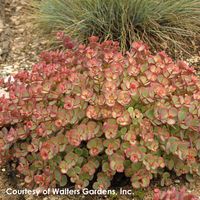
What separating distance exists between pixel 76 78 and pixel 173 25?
5.80 feet

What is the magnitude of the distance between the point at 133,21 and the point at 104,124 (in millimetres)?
1798

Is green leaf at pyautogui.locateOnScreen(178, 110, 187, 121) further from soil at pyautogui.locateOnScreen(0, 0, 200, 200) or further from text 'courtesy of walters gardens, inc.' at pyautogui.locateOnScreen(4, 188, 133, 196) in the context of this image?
soil at pyautogui.locateOnScreen(0, 0, 200, 200)

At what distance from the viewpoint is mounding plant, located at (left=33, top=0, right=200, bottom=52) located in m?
3.97

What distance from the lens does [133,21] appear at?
13.2 ft

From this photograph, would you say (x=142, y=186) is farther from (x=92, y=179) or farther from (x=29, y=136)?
(x=29, y=136)

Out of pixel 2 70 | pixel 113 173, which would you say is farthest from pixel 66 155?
pixel 2 70

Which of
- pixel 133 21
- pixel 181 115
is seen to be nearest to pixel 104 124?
pixel 181 115

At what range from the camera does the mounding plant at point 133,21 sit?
156 inches

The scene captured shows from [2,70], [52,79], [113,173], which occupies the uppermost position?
[52,79]

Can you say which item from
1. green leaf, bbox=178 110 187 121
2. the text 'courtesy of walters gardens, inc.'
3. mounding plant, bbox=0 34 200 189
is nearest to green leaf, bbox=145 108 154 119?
mounding plant, bbox=0 34 200 189

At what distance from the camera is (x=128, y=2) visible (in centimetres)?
397

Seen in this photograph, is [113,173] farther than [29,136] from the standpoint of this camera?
No

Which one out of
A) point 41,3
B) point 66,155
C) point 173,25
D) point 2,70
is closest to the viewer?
point 66,155

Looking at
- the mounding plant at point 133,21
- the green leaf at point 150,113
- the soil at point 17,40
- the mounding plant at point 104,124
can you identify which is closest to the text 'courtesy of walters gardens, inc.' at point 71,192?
the mounding plant at point 104,124
